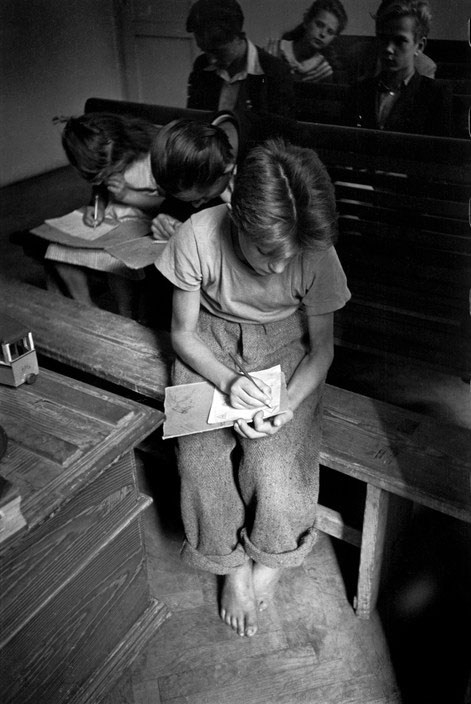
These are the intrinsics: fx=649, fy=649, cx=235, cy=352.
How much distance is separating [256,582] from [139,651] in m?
0.36

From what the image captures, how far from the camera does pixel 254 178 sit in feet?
4.56

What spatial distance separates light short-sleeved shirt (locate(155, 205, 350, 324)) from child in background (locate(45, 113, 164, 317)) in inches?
28.2

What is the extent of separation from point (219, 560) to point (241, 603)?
0.56 ft

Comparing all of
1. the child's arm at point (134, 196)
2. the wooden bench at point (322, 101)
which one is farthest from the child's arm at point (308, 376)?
the wooden bench at point (322, 101)

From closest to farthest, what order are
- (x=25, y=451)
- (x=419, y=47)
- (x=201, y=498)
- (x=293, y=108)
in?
(x=25, y=451), (x=201, y=498), (x=419, y=47), (x=293, y=108)

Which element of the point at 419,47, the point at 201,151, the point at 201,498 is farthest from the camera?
the point at 419,47

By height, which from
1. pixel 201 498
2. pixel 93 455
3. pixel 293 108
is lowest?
pixel 201 498

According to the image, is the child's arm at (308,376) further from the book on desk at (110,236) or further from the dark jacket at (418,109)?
the dark jacket at (418,109)

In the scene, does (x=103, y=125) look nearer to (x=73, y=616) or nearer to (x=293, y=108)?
(x=293, y=108)

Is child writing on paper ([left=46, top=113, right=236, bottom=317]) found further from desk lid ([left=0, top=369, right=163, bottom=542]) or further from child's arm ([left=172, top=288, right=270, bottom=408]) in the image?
desk lid ([left=0, top=369, right=163, bottom=542])

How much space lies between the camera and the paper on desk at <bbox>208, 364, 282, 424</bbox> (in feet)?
5.20

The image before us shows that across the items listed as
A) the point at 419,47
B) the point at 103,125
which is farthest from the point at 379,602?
the point at 419,47

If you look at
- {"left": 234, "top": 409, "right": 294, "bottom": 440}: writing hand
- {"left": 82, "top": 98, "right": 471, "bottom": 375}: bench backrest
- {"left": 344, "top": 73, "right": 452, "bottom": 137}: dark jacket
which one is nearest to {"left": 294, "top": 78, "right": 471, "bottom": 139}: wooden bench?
{"left": 344, "top": 73, "right": 452, "bottom": 137}: dark jacket

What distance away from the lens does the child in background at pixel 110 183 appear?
251 centimetres
